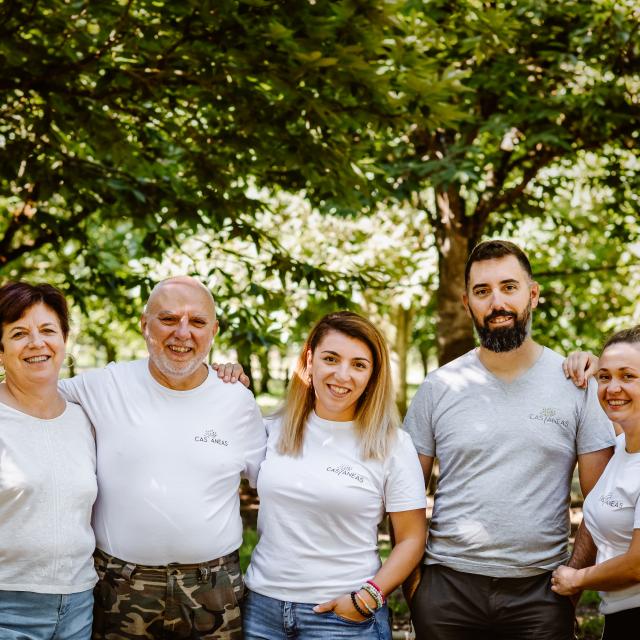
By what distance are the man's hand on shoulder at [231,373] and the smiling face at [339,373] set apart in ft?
1.46

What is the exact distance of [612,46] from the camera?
7199mm

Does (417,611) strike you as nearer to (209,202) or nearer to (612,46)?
(209,202)

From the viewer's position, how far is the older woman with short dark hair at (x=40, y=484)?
3.08 m

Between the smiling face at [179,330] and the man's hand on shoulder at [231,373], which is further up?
the smiling face at [179,330]

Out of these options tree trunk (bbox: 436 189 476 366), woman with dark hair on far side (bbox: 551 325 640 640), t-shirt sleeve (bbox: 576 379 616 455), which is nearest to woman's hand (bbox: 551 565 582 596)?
woman with dark hair on far side (bbox: 551 325 640 640)

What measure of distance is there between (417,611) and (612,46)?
5.69 metres

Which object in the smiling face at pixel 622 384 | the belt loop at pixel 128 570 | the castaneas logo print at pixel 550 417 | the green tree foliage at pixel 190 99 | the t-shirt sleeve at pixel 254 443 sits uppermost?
the green tree foliage at pixel 190 99

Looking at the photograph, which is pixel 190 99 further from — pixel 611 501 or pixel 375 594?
pixel 611 501

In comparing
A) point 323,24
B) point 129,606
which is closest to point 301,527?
point 129,606

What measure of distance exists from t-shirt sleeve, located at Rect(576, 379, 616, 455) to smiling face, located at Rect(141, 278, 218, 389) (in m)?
1.73

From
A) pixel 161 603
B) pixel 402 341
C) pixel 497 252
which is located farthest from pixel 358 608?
pixel 402 341

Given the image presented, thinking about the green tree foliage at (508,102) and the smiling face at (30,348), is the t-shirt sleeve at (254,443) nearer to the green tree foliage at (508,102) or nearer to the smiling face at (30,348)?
the smiling face at (30,348)

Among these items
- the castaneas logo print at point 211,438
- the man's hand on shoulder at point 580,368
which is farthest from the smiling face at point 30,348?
the man's hand on shoulder at point 580,368

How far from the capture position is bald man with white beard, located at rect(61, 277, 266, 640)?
11.0 feet
